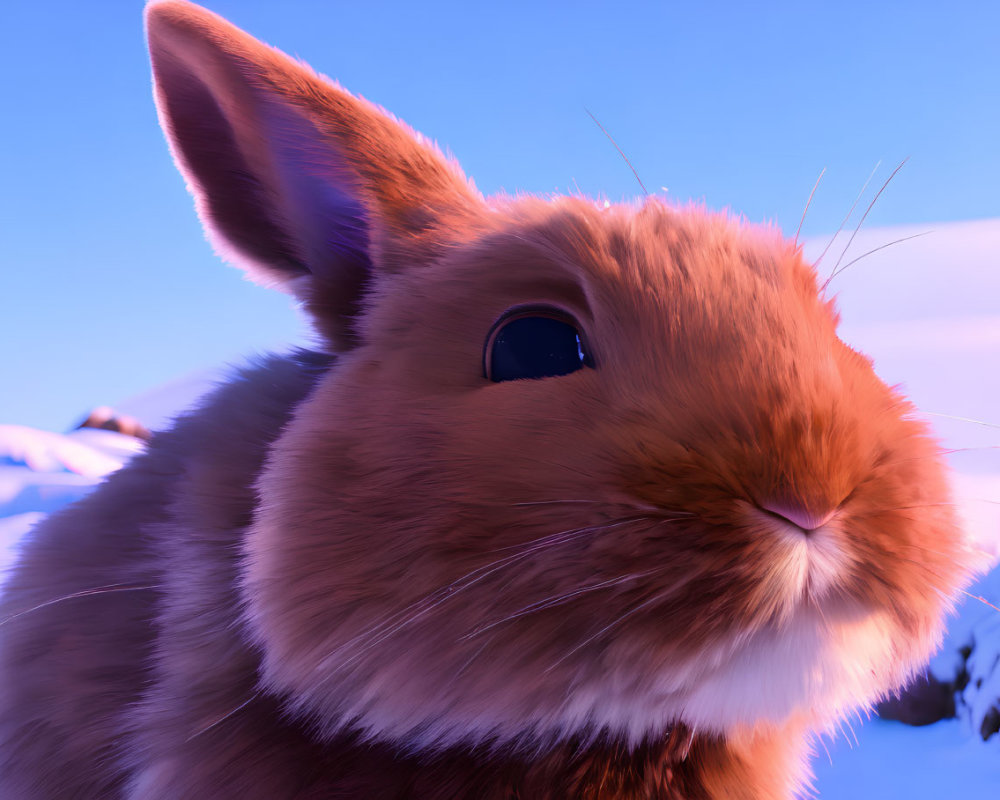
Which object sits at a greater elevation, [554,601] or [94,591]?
[554,601]

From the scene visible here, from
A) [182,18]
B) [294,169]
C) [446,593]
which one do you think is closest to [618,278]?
[446,593]

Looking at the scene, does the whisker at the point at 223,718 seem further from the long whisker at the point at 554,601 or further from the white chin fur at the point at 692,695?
the long whisker at the point at 554,601

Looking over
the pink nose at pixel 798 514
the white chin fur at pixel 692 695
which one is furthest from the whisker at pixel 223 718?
the pink nose at pixel 798 514

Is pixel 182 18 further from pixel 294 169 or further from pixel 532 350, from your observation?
pixel 532 350

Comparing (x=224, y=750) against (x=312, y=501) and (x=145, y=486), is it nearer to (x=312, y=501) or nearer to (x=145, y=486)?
(x=312, y=501)

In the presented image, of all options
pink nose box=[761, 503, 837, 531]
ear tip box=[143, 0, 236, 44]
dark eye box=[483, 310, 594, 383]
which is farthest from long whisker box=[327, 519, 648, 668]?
ear tip box=[143, 0, 236, 44]

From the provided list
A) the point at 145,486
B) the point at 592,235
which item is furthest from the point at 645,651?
the point at 145,486
